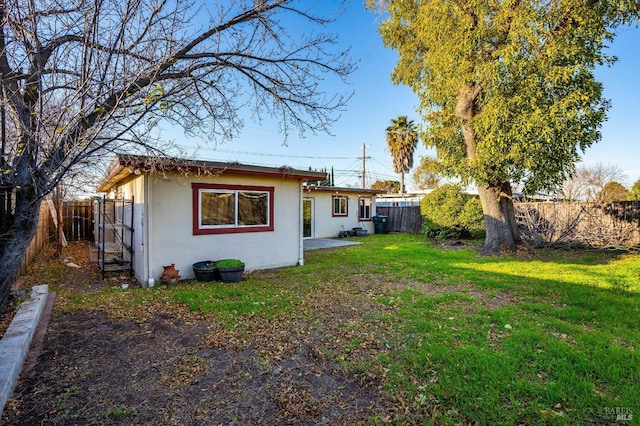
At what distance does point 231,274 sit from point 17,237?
3450 millimetres

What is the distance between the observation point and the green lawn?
2570 millimetres

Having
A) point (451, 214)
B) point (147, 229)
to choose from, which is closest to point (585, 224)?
point (451, 214)

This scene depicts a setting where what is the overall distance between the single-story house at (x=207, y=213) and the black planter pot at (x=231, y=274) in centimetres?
84

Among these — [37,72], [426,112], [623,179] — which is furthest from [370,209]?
[623,179]

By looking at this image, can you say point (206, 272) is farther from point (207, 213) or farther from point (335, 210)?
point (335, 210)

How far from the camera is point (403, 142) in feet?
83.7

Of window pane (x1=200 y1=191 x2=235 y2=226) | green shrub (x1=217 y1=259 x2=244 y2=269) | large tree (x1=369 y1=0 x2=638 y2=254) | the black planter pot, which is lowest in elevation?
the black planter pot

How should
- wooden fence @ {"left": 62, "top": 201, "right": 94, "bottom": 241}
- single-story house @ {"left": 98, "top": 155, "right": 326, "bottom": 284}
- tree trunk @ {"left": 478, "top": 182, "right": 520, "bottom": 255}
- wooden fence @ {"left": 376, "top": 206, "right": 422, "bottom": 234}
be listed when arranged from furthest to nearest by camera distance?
1. wooden fence @ {"left": 376, "top": 206, "right": 422, "bottom": 234}
2. wooden fence @ {"left": 62, "top": 201, "right": 94, "bottom": 241}
3. tree trunk @ {"left": 478, "top": 182, "right": 520, "bottom": 255}
4. single-story house @ {"left": 98, "top": 155, "right": 326, "bottom": 284}

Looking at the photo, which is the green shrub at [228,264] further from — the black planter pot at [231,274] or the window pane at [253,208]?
the window pane at [253,208]

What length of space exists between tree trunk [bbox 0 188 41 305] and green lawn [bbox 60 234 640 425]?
134 cm

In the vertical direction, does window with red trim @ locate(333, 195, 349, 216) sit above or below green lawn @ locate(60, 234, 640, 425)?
above

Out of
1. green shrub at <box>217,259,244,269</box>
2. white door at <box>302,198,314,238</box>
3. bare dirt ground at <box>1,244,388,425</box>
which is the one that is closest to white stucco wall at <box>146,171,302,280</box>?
green shrub at <box>217,259,244,269</box>

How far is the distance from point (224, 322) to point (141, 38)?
373cm

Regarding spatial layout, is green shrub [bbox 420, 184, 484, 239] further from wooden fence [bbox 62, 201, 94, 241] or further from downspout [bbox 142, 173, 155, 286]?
wooden fence [bbox 62, 201, 94, 241]
